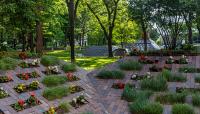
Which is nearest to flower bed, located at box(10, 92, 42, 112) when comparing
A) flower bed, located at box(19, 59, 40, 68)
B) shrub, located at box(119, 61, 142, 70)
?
flower bed, located at box(19, 59, 40, 68)

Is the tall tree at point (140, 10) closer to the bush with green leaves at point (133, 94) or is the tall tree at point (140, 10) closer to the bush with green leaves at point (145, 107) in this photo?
the bush with green leaves at point (133, 94)

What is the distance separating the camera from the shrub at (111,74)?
41.4ft

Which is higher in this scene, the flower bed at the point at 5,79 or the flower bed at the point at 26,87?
the flower bed at the point at 5,79

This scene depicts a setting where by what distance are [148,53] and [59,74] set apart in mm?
4420

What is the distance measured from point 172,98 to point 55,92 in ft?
10.4

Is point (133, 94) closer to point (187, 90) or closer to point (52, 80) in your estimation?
point (187, 90)

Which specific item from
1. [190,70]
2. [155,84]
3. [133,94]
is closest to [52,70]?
[133,94]

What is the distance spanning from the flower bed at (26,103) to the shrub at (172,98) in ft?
11.2

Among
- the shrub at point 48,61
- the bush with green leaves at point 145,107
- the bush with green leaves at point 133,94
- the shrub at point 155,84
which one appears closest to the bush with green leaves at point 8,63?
the shrub at point 48,61

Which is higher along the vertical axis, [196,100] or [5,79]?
[5,79]

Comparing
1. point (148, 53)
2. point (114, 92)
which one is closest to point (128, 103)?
point (114, 92)

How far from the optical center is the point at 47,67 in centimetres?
1175

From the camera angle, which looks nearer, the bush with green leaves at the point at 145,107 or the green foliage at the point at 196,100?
the bush with green leaves at the point at 145,107

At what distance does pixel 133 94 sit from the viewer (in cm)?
1045
